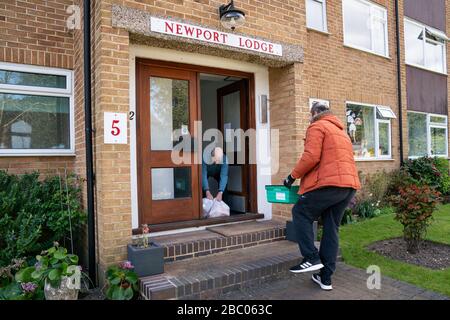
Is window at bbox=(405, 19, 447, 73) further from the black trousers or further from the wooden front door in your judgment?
the black trousers

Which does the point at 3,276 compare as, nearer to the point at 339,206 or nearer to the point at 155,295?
the point at 155,295

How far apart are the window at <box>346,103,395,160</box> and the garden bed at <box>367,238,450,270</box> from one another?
3650mm

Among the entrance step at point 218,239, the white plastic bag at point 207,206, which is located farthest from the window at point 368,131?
the white plastic bag at point 207,206

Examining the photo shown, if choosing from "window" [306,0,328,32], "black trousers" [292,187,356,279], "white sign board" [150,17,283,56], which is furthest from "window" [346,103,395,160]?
"black trousers" [292,187,356,279]

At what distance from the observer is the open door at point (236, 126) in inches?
250

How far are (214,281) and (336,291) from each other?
1.38 meters

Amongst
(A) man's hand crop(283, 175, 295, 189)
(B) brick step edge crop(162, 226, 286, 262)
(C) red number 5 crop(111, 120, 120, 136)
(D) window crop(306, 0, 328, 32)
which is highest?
(D) window crop(306, 0, 328, 32)

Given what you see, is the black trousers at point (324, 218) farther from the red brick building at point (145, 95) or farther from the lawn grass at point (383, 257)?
the red brick building at point (145, 95)

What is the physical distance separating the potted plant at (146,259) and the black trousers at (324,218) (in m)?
1.63

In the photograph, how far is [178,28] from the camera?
15.0 feet

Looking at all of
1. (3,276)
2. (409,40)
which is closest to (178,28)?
(3,276)

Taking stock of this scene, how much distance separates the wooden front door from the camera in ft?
16.7
